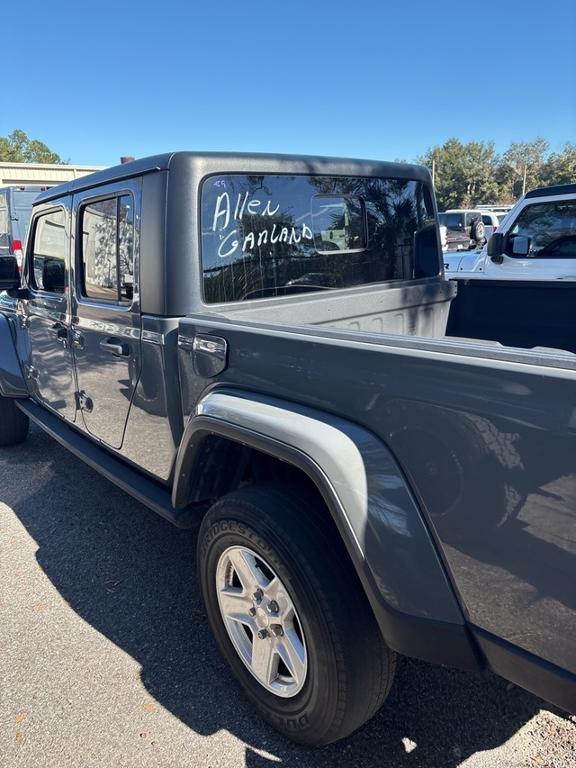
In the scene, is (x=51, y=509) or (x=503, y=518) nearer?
(x=503, y=518)

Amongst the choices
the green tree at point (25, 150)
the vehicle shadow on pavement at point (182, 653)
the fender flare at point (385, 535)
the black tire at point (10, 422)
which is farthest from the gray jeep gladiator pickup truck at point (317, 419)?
the green tree at point (25, 150)

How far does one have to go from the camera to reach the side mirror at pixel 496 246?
6293 mm

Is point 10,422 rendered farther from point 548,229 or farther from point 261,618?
point 548,229

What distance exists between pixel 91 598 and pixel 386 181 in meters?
2.64

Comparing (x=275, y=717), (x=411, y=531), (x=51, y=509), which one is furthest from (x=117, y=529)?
(x=411, y=531)

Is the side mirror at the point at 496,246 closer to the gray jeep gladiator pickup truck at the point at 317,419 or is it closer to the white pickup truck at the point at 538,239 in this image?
the white pickup truck at the point at 538,239

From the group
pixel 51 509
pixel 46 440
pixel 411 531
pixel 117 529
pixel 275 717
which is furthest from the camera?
pixel 46 440

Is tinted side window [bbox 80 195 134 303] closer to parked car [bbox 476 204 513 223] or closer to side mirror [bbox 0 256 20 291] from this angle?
side mirror [bbox 0 256 20 291]

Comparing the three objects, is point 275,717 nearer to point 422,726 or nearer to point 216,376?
point 422,726

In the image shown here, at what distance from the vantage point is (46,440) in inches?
202

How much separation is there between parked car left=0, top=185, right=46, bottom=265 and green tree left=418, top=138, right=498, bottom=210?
128ft

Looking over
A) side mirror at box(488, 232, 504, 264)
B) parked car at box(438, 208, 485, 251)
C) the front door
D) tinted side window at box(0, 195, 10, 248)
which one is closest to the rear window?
the front door

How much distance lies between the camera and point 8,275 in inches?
152

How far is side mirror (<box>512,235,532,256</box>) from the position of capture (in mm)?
6281
